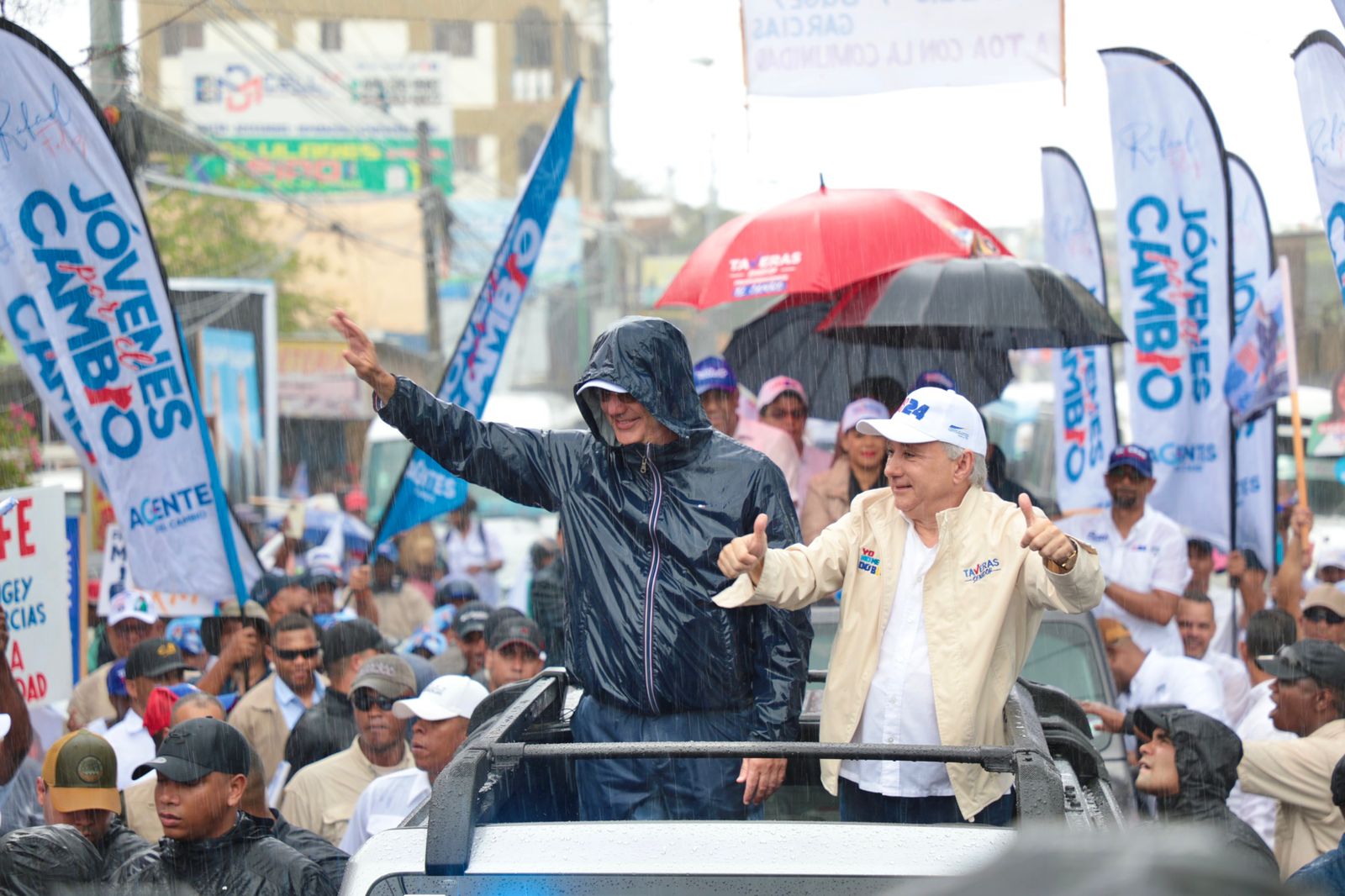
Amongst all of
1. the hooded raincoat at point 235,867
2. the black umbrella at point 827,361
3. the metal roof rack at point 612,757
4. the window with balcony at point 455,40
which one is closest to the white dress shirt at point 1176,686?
the black umbrella at point 827,361

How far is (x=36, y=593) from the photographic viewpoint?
20.9 feet

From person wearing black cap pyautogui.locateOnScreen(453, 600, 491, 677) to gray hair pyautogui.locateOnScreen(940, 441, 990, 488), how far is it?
14.4ft

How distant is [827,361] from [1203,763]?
206 inches

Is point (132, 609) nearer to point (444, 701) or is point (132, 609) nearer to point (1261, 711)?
point (444, 701)

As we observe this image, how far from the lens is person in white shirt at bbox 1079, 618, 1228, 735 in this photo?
253 inches

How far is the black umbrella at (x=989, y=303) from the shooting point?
7430 mm

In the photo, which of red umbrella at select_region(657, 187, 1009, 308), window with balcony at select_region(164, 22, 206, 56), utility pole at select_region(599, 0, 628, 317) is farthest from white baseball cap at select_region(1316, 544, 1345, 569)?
window with balcony at select_region(164, 22, 206, 56)

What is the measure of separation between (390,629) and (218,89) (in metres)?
27.1

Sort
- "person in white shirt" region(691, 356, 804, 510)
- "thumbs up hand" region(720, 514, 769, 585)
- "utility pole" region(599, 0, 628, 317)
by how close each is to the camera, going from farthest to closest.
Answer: "utility pole" region(599, 0, 628, 317), "person in white shirt" region(691, 356, 804, 510), "thumbs up hand" region(720, 514, 769, 585)

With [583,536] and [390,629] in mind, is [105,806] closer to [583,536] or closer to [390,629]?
Answer: [583,536]

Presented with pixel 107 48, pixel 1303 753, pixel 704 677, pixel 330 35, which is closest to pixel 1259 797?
pixel 1303 753

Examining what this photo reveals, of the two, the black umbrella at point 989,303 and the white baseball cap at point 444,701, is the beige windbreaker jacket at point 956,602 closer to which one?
the white baseball cap at point 444,701

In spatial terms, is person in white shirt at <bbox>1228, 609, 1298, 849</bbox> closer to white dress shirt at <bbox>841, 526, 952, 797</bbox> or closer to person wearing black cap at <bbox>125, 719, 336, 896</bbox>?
white dress shirt at <bbox>841, 526, 952, 797</bbox>

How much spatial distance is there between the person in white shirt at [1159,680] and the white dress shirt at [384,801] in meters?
2.93
